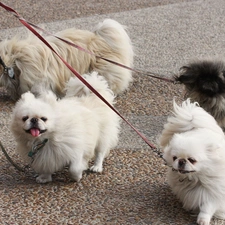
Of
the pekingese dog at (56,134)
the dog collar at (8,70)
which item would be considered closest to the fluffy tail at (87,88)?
the pekingese dog at (56,134)

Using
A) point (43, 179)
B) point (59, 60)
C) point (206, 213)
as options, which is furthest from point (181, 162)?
point (59, 60)

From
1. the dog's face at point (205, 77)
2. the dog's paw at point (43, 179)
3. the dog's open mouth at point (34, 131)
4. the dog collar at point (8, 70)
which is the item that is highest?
the dog's face at point (205, 77)

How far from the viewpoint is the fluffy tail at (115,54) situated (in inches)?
271

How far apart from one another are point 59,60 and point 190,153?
3121 millimetres

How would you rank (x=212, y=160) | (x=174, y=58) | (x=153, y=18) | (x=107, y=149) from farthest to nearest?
(x=153, y=18) < (x=174, y=58) < (x=107, y=149) < (x=212, y=160)

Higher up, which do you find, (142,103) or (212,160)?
(212,160)

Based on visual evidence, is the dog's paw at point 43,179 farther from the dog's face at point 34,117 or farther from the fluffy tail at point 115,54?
the fluffy tail at point 115,54

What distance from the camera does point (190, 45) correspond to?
341 inches

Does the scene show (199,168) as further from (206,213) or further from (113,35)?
(113,35)

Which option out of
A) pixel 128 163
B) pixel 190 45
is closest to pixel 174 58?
pixel 190 45

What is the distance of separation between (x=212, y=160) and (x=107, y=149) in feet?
4.16

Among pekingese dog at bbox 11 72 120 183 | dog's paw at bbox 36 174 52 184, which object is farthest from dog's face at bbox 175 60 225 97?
dog's paw at bbox 36 174 52 184

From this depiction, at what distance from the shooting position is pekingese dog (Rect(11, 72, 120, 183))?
14.3ft

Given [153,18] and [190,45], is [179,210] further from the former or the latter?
[153,18]
